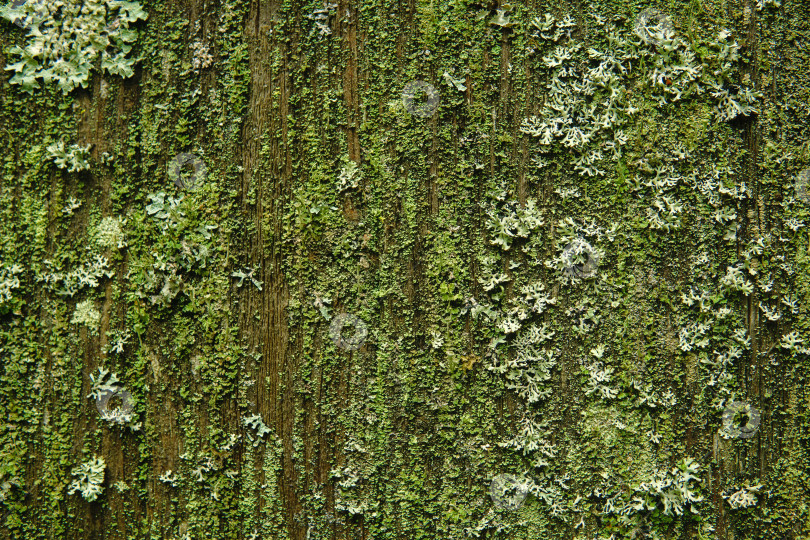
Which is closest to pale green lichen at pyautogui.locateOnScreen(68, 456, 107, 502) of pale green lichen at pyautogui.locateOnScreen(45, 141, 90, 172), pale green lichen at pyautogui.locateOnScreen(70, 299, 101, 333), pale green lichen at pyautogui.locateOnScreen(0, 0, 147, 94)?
pale green lichen at pyautogui.locateOnScreen(70, 299, 101, 333)

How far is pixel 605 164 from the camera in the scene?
1562mm

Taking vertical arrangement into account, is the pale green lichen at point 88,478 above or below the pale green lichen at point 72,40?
below

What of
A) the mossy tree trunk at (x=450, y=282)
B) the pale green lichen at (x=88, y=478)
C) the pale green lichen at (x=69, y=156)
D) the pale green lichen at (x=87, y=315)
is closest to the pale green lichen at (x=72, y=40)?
the mossy tree trunk at (x=450, y=282)

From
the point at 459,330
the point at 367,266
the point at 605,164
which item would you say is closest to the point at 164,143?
the point at 367,266

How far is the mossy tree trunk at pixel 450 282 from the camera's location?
1550 mm

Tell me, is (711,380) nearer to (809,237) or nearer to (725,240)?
(725,240)

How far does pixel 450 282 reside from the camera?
1.56 m

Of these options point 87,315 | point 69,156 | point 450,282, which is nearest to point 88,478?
point 87,315

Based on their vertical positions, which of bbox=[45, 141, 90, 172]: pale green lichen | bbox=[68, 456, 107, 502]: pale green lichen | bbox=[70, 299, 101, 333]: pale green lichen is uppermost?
bbox=[45, 141, 90, 172]: pale green lichen

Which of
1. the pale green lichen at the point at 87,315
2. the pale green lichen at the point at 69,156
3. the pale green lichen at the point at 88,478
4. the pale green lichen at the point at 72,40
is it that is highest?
the pale green lichen at the point at 72,40

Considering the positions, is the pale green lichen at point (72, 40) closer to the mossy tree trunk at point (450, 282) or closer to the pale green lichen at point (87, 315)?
the mossy tree trunk at point (450, 282)

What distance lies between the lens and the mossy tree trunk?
5.08ft

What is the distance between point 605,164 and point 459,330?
0.73m

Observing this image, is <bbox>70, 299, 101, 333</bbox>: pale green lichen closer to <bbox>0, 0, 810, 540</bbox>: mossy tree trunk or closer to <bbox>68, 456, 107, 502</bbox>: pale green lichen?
<bbox>0, 0, 810, 540</bbox>: mossy tree trunk
